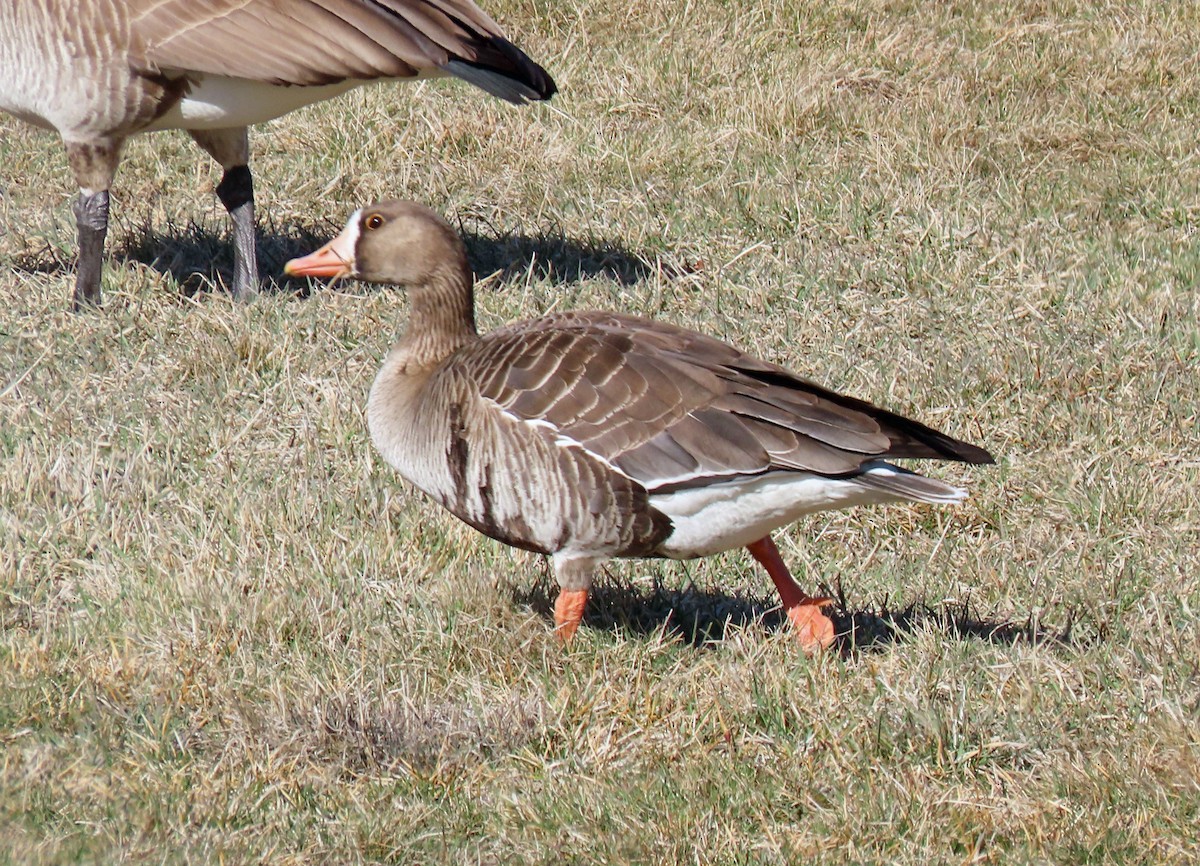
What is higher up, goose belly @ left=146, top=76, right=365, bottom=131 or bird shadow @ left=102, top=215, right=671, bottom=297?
goose belly @ left=146, top=76, right=365, bottom=131

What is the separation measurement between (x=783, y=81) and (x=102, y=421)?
4581 mm

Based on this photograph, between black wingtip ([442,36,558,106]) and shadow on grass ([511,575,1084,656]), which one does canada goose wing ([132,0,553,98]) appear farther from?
shadow on grass ([511,575,1084,656])

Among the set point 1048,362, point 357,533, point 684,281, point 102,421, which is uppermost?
point 1048,362

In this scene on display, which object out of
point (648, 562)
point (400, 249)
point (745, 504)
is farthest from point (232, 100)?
point (745, 504)

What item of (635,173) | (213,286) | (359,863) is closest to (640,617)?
(359,863)

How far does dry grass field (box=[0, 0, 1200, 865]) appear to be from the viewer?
382 cm

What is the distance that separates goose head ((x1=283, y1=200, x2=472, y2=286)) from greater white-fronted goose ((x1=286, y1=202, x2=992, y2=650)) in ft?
1.03

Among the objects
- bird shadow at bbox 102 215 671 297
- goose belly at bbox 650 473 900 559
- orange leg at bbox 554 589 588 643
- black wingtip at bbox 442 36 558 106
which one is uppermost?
black wingtip at bbox 442 36 558 106

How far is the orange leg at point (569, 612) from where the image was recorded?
4.51 m

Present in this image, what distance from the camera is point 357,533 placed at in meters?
5.11

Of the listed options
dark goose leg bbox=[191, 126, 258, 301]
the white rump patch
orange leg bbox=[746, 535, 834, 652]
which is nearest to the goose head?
the white rump patch

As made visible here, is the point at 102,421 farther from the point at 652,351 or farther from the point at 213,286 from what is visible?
the point at 652,351

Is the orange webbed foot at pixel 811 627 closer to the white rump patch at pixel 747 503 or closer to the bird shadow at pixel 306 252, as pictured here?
the white rump patch at pixel 747 503

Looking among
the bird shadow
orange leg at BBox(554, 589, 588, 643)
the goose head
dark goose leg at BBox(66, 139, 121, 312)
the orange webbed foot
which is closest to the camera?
the orange webbed foot
